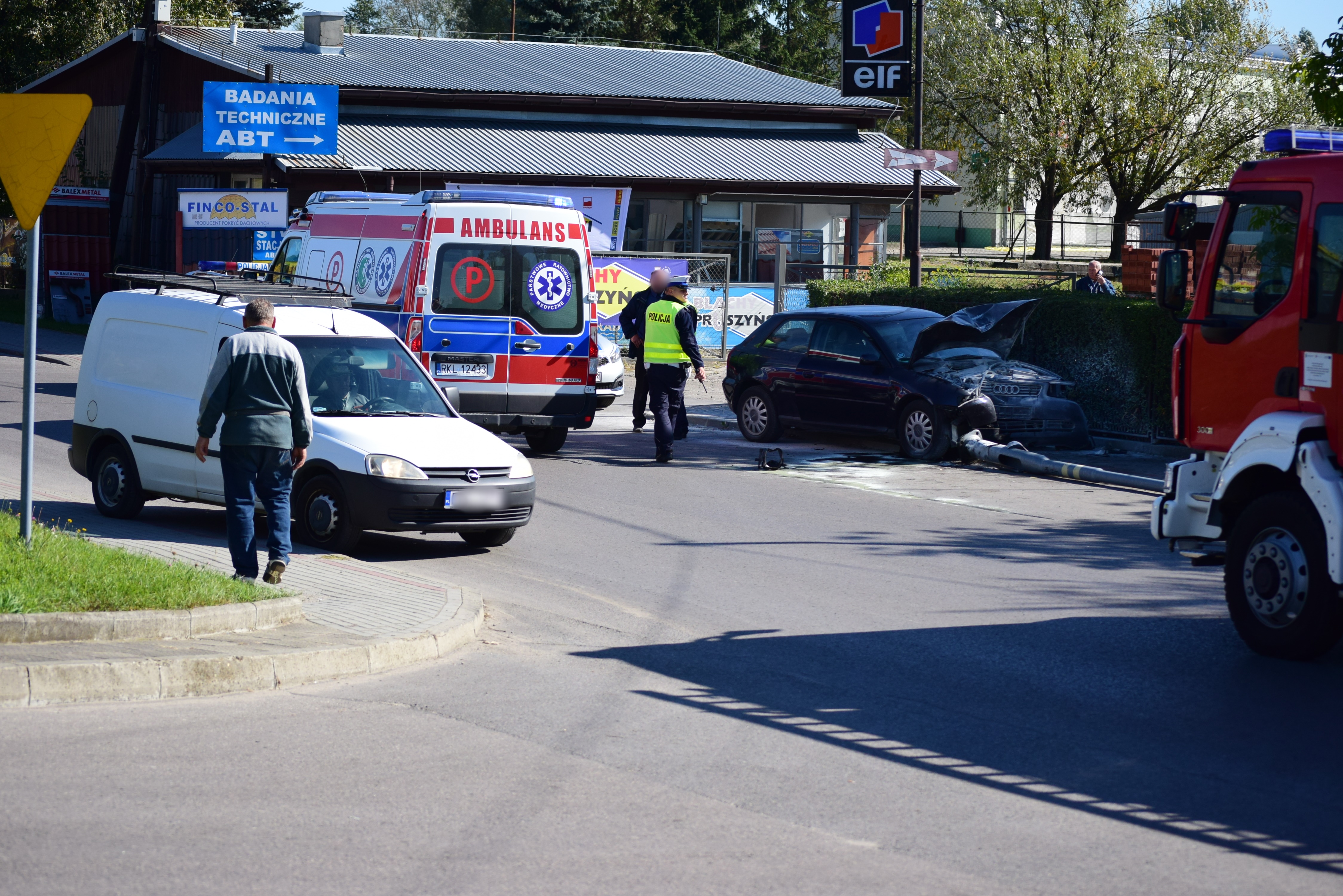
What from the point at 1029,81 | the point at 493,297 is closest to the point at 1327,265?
the point at 493,297

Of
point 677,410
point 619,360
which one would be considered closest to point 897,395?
point 677,410

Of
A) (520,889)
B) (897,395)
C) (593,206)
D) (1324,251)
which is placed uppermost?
(593,206)

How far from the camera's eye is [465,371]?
1591 cm

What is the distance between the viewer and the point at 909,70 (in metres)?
21.7

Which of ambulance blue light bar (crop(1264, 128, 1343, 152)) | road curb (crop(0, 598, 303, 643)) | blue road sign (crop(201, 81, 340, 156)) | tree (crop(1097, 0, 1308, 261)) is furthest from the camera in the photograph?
tree (crop(1097, 0, 1308, 261))

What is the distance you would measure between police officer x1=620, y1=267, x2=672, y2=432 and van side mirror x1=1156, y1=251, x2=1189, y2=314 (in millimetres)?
8703

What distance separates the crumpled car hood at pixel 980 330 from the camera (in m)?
17.3

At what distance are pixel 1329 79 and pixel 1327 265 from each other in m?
6.24

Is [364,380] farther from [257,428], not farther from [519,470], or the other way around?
[257,428]

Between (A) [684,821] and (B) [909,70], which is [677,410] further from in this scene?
(A) [684,821]

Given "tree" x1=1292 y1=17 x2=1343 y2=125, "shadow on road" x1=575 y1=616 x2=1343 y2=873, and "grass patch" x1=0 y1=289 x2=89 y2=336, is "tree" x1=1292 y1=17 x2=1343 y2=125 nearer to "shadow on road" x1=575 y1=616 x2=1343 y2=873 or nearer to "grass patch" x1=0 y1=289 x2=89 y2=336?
"shadow on road" x1=575 y1=616 x2=1343 y2=873

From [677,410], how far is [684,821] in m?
11.9

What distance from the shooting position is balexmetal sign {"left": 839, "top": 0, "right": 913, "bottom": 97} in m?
22.0

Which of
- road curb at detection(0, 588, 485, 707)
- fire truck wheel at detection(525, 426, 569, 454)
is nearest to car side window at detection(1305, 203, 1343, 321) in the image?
road curb at detection(0, 588, 485, 707)
